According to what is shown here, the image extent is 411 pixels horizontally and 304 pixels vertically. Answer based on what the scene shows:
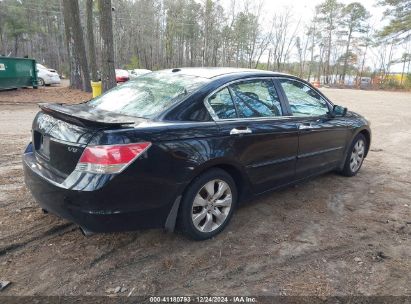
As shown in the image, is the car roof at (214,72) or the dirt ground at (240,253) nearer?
the dirt ground at (240,253)

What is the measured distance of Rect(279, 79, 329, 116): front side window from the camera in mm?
4062

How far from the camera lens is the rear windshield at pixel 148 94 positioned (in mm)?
3150

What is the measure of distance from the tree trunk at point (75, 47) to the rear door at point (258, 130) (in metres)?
14.4

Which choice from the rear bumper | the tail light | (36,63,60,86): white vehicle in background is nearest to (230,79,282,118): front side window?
the rear bumper

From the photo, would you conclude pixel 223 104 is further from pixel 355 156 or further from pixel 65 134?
pixel 355 156

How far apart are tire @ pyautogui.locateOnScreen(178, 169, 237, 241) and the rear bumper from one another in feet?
0.57

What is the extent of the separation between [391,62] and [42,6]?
56.1 m

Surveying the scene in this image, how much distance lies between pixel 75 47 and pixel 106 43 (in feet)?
25.7

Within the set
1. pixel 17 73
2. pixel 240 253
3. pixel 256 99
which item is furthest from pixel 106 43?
pixel 17 73

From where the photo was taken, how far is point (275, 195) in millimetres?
4488

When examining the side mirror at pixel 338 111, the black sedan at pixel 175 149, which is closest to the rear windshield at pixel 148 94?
the black sedan at pixel 175 149

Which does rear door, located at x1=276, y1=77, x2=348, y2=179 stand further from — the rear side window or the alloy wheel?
the alloy wheel

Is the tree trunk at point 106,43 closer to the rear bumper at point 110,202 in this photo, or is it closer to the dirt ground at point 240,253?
the dirt ground at point 240,253

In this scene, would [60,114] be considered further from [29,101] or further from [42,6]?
[42,6]
